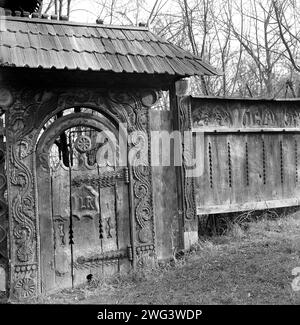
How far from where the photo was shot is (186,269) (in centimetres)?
602

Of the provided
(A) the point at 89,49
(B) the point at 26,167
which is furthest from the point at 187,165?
(B) the point at 26,167

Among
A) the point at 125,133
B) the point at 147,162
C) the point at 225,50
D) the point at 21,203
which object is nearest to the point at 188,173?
the point at 147,162

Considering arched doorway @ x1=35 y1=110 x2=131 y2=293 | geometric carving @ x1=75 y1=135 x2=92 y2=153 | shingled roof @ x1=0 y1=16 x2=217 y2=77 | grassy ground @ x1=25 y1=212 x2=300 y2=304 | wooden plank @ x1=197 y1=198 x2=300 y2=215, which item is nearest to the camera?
grassy ground @ x1=25 y1=212 x2=300 y2=304

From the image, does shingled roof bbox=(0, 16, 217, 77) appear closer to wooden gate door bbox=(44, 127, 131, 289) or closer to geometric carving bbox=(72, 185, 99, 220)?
wooden gate door bbox=(44, 127, 131, 289)

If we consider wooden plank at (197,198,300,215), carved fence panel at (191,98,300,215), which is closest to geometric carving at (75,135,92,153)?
carved fence panel at (191,98,300,215)

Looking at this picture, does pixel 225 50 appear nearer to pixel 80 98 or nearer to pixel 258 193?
pixel 258 193

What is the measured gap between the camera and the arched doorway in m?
5.71

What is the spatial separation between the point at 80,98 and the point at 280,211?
4.22 meters

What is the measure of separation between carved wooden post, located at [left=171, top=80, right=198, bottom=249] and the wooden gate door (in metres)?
0.91

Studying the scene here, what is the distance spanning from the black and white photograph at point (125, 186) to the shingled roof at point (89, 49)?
Answer: 0.02 meters

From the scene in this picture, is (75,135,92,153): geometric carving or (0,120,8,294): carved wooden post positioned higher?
(75,135,92,153): geometric carving

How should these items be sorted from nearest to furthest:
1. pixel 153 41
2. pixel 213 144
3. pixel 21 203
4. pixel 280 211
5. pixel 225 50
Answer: pixel 21 203, pixel 153 41, pixel 213 144, pixel 280 211, pixel 225 50

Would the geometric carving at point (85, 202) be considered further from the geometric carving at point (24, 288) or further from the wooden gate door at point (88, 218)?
the geometric carving at point (24, 288)

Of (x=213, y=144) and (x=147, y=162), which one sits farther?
(x=213, y=144)
